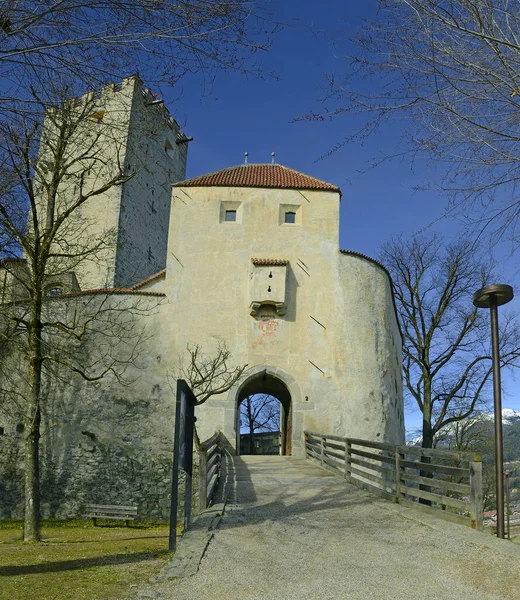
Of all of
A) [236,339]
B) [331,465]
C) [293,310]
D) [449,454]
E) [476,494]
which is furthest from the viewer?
[293,310]

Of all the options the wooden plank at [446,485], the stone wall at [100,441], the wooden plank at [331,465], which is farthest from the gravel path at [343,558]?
the stone wall at [100,441]

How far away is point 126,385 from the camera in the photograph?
16.9 m

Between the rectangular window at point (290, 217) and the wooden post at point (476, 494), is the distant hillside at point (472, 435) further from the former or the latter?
the wooden post at point (476, 494)

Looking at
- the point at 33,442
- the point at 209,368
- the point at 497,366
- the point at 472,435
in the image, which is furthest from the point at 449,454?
the point at 472,435

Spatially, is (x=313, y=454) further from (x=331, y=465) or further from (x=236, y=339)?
(x=236, y=339)

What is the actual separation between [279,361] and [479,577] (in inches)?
514

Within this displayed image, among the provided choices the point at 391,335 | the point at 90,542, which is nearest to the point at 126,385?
the point at 90,542

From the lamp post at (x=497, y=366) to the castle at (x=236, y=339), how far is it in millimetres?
10637

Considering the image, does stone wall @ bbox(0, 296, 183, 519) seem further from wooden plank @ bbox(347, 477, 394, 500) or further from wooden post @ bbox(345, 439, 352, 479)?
wooden plank @ bbox(347, 477, 394, 500)

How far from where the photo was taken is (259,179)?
19.8 m

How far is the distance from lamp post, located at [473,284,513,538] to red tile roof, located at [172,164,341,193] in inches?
498

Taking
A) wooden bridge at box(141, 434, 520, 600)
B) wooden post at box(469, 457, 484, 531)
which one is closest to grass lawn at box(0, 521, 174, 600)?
wooden bridge at box(141, 434, 520, 600)

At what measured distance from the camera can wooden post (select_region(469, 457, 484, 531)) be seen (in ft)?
20.7

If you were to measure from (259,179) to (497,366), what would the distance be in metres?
14.2
